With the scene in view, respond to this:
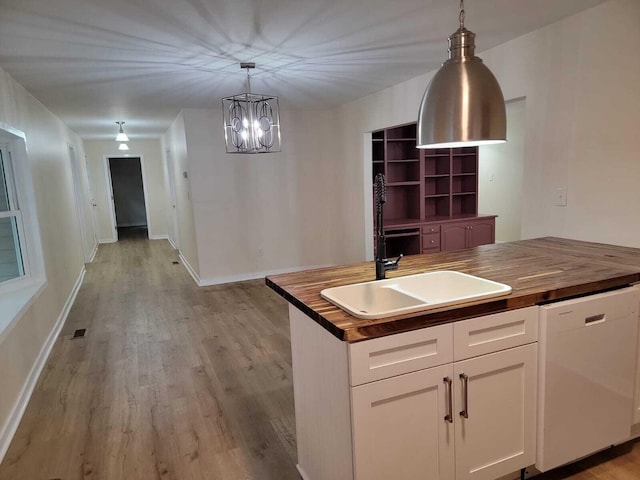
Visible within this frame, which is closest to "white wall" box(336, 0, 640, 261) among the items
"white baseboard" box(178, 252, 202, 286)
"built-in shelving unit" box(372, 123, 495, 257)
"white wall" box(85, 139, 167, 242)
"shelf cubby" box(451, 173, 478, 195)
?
"built-in shelving unit" box(372, 123, 495, 257)

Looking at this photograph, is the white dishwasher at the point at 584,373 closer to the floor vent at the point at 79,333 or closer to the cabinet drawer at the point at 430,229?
the cabinet drawer at the point at 430,229

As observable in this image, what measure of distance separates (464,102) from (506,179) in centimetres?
571

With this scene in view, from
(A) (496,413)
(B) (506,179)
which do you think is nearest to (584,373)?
(A) (496,413)

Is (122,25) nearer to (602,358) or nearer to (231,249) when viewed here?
(602,358)

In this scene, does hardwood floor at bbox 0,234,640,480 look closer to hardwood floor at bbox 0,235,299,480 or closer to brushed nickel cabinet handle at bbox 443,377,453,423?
hardwood floor at bbox 0,235,299,480

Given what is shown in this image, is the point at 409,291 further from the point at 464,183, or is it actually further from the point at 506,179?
the point at 506,179

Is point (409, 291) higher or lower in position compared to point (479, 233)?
higher

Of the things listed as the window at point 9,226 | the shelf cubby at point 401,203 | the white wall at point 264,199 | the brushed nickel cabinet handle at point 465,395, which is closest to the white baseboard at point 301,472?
the brushed nickel cabinet handle at point 465,395

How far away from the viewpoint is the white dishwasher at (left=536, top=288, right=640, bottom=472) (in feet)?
5.69

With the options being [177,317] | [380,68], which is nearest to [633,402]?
[380,68]

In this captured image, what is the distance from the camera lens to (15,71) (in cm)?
330

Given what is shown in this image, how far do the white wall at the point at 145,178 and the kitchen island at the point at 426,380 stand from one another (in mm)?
8805

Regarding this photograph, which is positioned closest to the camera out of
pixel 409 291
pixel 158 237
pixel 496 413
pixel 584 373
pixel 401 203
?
pixel 496 413

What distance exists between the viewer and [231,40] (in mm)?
2773
